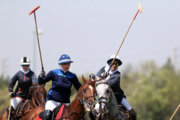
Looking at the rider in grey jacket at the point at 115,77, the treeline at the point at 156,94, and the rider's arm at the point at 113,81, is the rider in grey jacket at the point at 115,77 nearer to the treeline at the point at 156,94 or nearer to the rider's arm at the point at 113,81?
the rider's arm at the point at 113,81

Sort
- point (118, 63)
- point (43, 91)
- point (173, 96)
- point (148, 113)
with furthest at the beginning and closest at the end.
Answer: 1. point (173, 96)
2. point (148, 113)
3. point (43, 91)
4. point (118, 63)

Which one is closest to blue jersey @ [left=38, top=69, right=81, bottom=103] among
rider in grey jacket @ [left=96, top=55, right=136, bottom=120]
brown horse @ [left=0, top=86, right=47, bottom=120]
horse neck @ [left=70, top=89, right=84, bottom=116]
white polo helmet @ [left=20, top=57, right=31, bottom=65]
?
horse neck @ [left=70, top=89, right=84, bottom=116]

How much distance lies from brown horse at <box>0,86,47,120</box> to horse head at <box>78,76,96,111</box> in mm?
4928

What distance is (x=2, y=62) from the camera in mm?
71500

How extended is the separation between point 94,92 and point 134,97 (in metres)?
48.0

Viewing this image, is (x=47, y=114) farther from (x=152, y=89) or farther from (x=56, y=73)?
(x=152, y=89)

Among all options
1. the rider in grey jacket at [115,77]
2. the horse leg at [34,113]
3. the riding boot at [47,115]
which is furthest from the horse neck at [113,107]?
the horse leg at [34,113]

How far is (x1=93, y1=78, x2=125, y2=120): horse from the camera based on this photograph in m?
11.5

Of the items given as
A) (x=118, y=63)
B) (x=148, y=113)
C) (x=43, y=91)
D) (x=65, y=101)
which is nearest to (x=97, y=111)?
(x=65, y=101)

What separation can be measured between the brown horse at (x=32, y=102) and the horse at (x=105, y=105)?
411 cm

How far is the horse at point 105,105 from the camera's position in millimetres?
11484

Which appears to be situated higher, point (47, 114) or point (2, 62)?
point (47, 114)

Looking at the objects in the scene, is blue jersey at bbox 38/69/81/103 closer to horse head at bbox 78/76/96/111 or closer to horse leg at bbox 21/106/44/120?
horse head at bbox 78/76/96/111

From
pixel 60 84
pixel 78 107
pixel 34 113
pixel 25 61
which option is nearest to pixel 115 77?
pixel 60 84
